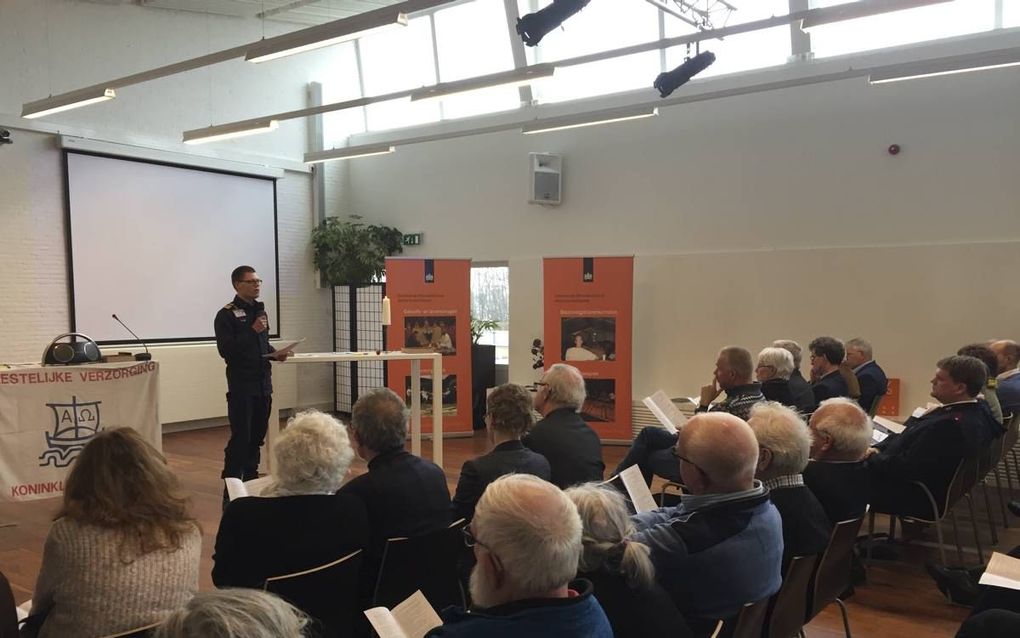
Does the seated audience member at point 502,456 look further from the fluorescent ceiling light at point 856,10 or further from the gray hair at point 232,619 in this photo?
the fluorescent ceiling light at point 856,10

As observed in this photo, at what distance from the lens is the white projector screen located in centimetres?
756

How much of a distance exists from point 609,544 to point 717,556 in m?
0.42

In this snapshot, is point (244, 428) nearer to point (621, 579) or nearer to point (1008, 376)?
point (621, 579)

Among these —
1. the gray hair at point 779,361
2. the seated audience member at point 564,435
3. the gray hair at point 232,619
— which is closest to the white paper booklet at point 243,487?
the seated audience member at point 564,435

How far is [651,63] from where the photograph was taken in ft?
26.4

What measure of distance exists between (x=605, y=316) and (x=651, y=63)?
9.36ft

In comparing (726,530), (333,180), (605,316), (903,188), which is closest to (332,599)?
(726,530)

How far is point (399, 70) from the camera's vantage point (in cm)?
979

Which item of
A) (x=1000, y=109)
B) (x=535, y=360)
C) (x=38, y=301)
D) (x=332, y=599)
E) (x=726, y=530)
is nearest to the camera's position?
(x=726, y=530)

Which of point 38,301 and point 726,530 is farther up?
point 38,301

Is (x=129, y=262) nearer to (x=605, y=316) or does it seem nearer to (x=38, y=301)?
(x=38, y=301)

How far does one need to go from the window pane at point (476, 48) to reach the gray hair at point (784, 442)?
6.99m

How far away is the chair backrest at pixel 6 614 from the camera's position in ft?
5.80

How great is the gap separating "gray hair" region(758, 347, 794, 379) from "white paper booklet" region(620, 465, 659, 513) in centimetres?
237
